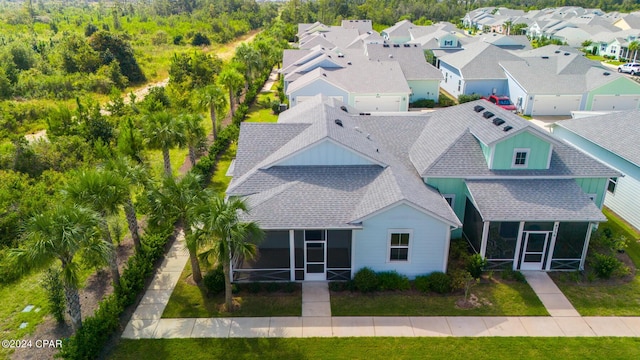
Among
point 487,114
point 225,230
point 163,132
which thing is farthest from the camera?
point 163,132

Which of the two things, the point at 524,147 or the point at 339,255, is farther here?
the point at 524,147

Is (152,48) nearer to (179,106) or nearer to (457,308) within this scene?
(179,106)

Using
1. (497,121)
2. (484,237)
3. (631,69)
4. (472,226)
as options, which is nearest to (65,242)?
(484,237)

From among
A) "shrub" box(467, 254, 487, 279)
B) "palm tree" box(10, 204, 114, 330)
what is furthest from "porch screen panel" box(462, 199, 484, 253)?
"palm tree" box(10, 204, 114, 330)

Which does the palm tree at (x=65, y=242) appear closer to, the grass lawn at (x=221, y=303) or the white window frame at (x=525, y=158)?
the grass lawn at (x=221, y=303)

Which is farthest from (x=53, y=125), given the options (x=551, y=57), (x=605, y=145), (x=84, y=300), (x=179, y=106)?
(x=551, y=57)

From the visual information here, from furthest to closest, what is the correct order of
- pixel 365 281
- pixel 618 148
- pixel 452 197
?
pixel 618 148 → pixel 452 197 → pixel 365 281

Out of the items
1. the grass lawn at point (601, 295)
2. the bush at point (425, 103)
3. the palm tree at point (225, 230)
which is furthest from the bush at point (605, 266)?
the bush at point (425, 103)

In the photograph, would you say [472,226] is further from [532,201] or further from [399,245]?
[399,245]
